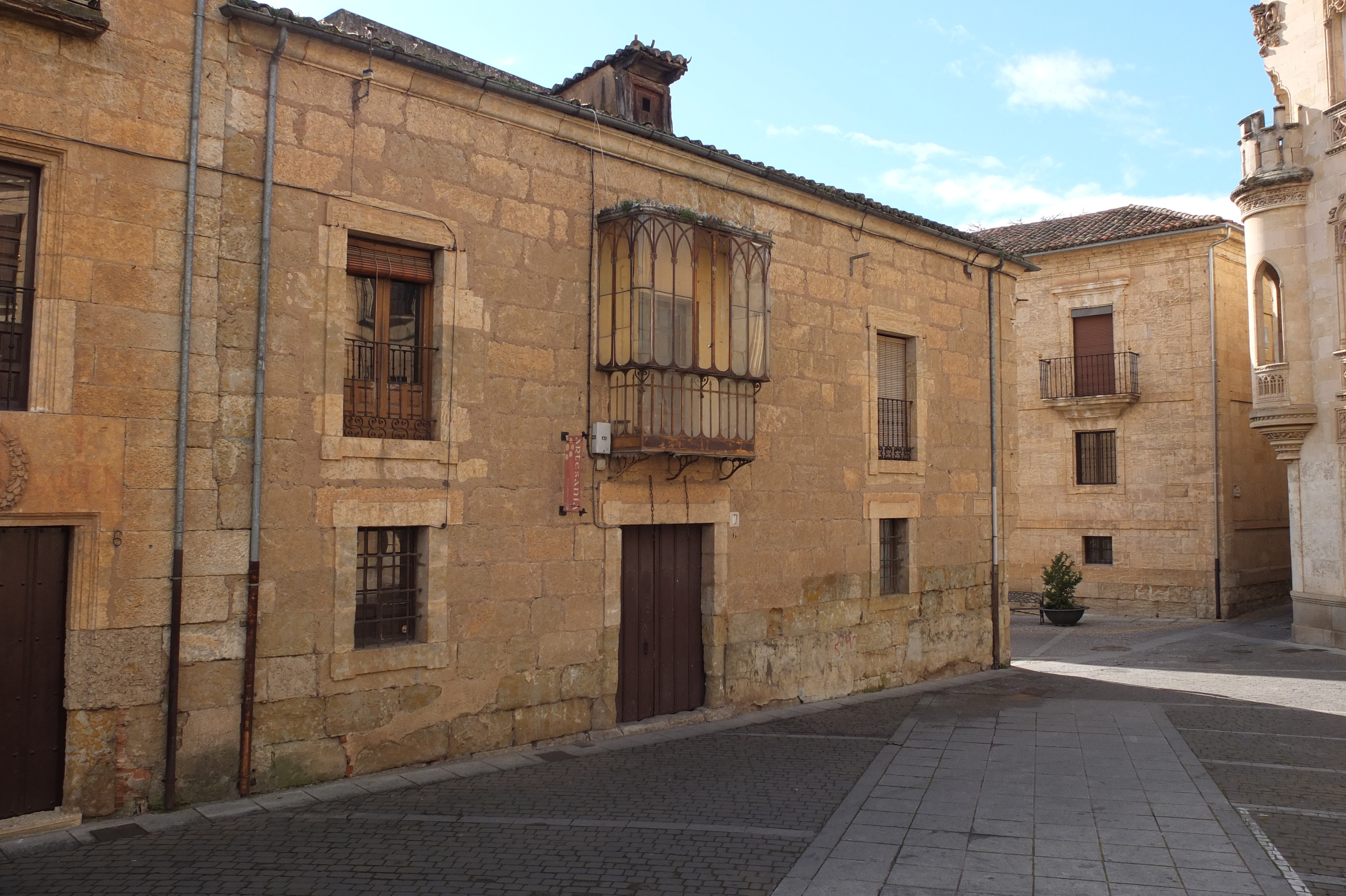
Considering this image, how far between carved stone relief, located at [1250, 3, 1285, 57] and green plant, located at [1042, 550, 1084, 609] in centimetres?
1019

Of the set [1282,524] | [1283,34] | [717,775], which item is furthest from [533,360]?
[1282,524]

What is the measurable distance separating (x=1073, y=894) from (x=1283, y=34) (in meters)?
17.0

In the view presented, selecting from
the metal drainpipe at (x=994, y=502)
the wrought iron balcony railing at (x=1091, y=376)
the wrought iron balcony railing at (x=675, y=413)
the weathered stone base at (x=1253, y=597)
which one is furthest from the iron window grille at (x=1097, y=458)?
the wrought iron balcony railing at (x=675, y=413)

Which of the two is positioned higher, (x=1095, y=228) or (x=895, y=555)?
(x=1095, y=228)

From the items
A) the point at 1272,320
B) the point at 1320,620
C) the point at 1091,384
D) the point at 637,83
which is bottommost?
the point at 1320,620

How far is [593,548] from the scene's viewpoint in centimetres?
916

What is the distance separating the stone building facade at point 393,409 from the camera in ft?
20.9

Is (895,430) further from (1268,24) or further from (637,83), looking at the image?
(1268,24)

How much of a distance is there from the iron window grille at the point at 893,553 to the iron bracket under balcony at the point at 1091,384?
1150 cm

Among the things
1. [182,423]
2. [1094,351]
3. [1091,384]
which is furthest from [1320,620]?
[182,423]

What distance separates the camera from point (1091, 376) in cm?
2258

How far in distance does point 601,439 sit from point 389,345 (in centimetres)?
208

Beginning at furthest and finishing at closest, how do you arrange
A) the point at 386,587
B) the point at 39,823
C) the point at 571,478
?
1. the point at 571,478
2. the point at 386,587
3. the point at 39,823

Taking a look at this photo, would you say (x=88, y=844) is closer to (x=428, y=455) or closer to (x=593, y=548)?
(x=428, y=455)
